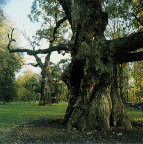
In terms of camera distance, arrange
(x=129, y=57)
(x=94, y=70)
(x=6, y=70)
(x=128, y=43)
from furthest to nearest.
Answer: (x=6, y=70)
(x=129, y=57)
(x=94, y=70)
(x=128, y=43)

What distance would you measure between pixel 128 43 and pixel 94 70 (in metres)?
1.80

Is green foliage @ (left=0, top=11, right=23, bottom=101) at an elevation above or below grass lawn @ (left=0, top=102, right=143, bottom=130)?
above

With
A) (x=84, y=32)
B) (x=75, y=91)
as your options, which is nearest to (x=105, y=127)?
(x=75, y=91)

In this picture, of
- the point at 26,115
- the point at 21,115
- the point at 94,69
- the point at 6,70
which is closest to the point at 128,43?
the point at 94,69

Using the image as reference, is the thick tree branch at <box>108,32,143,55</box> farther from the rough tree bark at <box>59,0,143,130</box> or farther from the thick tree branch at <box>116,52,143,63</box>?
the thick tree branch at <box>116,52,143,63</box>

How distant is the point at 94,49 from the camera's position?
23.0 ft

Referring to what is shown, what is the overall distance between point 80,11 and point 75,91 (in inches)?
158

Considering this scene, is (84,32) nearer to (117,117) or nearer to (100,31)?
(100,31)

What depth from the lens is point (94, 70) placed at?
6770 mm

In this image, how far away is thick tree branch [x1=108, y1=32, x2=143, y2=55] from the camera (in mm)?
6168

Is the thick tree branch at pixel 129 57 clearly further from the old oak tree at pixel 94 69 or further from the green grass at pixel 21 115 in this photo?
the green grass at pixel 21 115

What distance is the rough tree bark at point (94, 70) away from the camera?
6.26 metres

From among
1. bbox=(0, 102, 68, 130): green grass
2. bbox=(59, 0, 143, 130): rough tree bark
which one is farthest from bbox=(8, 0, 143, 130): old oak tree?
bbox=(0, 102, 68, 130): green grass

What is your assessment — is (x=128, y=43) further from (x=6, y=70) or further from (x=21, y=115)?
(x=6, y=70)
